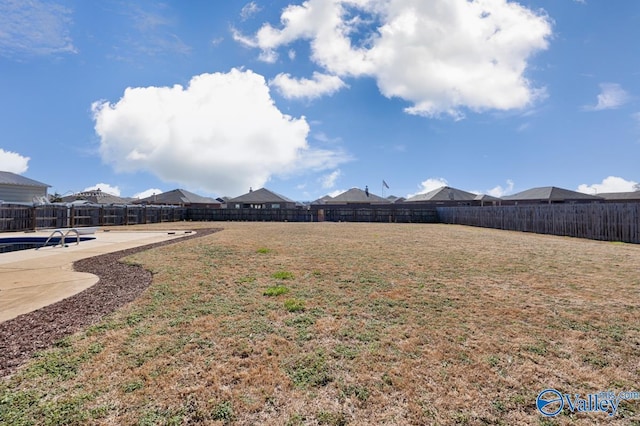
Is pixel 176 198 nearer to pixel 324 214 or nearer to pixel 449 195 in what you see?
pixel 324 214

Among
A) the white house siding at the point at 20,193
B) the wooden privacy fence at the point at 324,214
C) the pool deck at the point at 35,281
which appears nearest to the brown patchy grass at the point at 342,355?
the pool deck at the point at 35,281

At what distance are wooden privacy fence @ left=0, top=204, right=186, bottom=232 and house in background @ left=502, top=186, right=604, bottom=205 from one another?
47890 millimetres

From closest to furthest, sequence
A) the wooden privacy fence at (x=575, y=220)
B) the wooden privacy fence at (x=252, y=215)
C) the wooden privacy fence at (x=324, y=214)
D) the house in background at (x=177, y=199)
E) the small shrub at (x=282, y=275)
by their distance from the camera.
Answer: the small shrub at (x=282, y=275)
the wooden privacy fence at (x=575, y=220)
the wooden privacy fence at (x=324, y=214)
the wooden privacy fence at (x=252, y=215)
the house in background at (x=177, y=199)

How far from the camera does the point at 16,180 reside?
2594 cm

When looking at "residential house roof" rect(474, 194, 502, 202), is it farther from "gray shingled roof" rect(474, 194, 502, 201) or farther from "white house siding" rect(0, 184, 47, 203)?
"white house siding" rect(0, 184, 47, 203)

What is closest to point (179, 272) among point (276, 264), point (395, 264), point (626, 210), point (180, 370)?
point (276, 264)

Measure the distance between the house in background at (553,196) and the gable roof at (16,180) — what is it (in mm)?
58008

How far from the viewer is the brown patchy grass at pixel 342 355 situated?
2227mm

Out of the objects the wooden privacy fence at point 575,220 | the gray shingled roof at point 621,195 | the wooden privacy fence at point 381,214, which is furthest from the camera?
the gray shingled roof at point 621,195

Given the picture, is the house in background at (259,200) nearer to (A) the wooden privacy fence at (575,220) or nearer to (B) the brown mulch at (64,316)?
(A) the wooden privacy fence at (575,220)

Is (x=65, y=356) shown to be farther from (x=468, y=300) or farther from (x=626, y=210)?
(x=626, y=210)

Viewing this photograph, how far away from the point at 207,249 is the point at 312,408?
28.2ft

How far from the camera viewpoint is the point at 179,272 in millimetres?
6543

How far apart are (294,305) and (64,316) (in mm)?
3115
